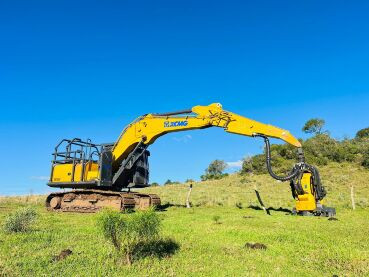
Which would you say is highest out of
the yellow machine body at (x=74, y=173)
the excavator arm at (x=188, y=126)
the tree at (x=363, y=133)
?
the tree at (x=363, y=133)

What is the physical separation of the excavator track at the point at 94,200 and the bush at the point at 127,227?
414 inches

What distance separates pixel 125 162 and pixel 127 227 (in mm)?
12428

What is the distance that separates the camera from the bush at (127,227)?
728 cm

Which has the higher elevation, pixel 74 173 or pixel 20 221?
pixel 74 173

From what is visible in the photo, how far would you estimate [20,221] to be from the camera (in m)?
10.8

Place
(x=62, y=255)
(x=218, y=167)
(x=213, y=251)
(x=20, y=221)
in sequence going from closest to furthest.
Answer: (x=62, y=255)
(x=213, y=251)
(x=20, y=221)
(x=218, y=167)

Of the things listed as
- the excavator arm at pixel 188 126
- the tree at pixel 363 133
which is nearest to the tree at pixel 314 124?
the tree at pixel 363 133

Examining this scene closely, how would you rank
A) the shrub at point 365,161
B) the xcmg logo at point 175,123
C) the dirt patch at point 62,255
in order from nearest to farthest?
the dirt patch at point 62,255, the xcmg logo at point 175,123, the shrub at point 365,161

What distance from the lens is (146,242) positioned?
855 cm

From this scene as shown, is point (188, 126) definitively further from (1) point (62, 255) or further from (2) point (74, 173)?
(1) point (62, 255)

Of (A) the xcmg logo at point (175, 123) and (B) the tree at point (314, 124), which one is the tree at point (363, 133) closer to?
(B) the tree at point (314, 124)

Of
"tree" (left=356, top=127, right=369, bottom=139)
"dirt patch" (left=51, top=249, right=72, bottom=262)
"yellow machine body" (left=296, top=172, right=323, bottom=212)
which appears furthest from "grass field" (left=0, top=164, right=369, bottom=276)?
"tree" (left=356, top=127, right=369, bottom=139)

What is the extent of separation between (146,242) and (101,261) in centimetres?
134

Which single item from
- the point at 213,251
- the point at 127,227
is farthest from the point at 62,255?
the point at 213,251
